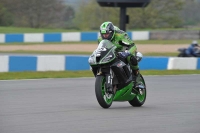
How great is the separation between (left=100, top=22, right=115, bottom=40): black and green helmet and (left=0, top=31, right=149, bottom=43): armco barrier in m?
22.5

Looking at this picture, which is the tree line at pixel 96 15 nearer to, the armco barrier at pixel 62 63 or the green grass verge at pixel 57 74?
the armco barrier at pixel 62 63

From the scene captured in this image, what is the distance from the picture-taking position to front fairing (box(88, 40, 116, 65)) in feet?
27.2

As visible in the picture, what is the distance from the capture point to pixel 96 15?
39.4 metres

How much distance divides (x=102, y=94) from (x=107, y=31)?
3.04ft

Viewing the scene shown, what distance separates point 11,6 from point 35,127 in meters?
26.3

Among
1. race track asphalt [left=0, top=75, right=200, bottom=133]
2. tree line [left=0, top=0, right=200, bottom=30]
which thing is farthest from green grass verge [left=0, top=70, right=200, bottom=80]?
tree line [left=0, top=0, right=200, bottom=30]

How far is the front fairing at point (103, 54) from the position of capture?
27.2 ft

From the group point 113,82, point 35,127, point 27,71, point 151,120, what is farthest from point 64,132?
point 27,71

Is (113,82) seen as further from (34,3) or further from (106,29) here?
(34,3)

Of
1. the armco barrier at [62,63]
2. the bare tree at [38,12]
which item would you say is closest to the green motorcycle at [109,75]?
the armco barrier at [62,63]

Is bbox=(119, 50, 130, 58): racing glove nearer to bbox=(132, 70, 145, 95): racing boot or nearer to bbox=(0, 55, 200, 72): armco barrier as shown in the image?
bbox=(132, 70, 145, 95): racing boot

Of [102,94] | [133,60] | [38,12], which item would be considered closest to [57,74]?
[133,60]

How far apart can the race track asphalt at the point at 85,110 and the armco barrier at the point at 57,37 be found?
59.6ft

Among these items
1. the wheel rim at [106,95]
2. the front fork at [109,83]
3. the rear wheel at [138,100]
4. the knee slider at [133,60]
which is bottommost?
the rear wheel at [138,100]
